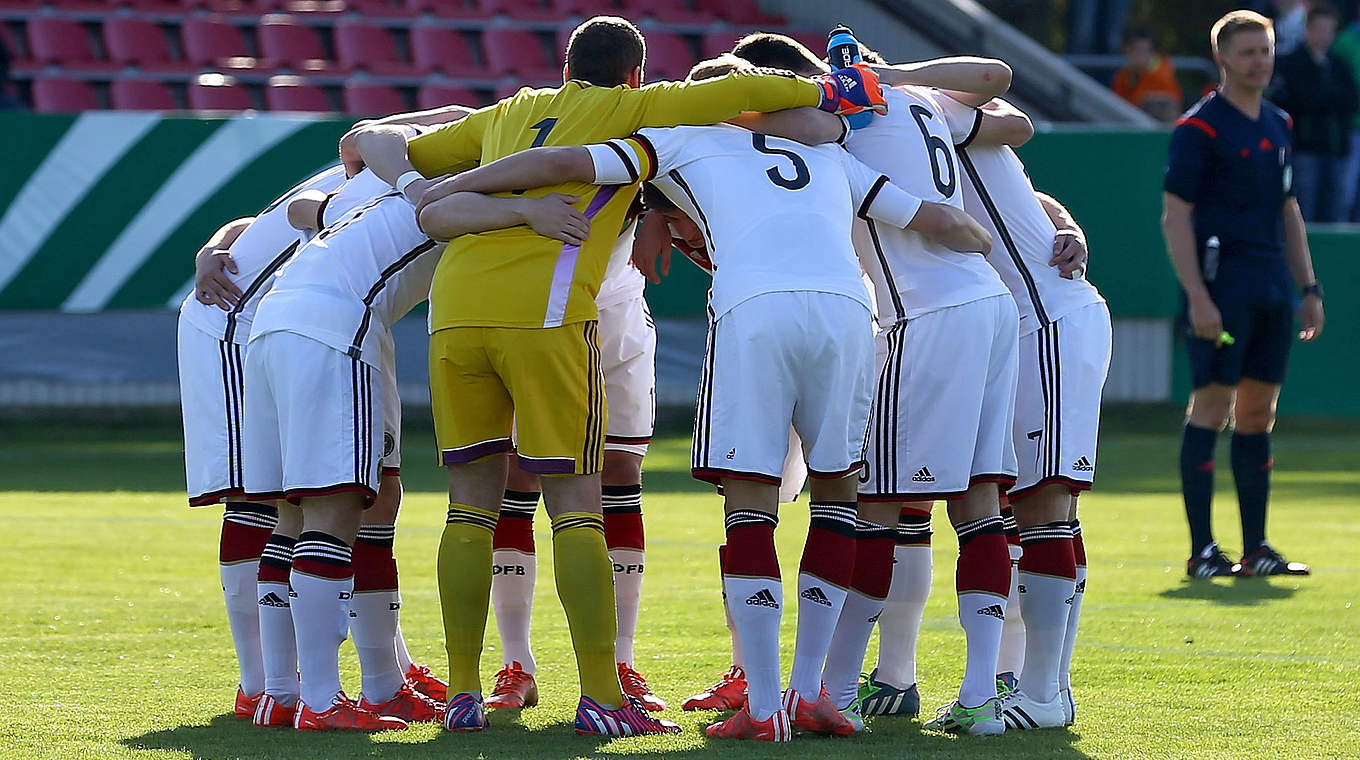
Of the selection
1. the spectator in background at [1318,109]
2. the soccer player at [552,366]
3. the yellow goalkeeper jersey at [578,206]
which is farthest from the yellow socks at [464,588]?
the spectator in background at [1318,109]

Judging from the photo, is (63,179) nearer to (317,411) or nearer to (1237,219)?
(1237,219)

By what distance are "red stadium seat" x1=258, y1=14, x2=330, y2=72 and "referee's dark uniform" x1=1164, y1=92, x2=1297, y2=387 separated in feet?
40.1

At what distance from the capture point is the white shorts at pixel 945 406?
4.88 meters

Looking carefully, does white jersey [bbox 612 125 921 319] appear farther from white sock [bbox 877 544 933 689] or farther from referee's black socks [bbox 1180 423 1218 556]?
referee's black socks [bbox 1180 423 1218 556]

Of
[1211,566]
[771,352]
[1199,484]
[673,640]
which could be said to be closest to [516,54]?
[1199,484]

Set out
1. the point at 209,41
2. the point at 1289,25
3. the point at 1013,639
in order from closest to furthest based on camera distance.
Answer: the point at 1013,639 → the point at 1289,25 → the point at 209,41

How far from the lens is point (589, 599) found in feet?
15.4

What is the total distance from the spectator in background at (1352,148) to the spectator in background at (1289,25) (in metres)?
0.35

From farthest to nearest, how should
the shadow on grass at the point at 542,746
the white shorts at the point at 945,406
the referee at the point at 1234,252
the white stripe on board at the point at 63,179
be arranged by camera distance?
the white stripe on board at the point at 63,179 < the referee at the point at 1234,252 < the white shorts at the point at 945,406 < the shadow on grass at the point at 542,746

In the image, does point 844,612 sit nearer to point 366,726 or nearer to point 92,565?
point 366,726

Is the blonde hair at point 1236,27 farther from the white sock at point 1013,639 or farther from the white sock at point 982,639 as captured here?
the white sock at point 982,639

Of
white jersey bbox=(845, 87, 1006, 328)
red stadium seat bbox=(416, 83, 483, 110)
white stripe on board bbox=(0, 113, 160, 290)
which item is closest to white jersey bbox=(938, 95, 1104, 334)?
white jersey bbox=(845, 87, 1006, 328)

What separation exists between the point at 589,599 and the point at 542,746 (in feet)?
1.29

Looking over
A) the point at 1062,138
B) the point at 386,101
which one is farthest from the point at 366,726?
the point at 386,101
